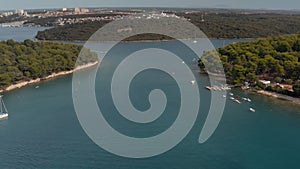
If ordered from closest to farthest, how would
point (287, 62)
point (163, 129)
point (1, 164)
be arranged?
point (1, 164) → point (163, 129) → point (287, 62)

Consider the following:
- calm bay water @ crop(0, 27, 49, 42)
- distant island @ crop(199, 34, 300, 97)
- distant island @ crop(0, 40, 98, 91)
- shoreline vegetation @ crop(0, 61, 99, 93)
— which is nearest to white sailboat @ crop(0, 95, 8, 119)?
shoreline vegetation @ crop(0, 61, 99, 93)

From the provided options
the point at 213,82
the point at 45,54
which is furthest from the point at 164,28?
the point at 213,82

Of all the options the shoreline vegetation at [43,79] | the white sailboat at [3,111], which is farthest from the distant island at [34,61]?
the white sailboat at [3,111]

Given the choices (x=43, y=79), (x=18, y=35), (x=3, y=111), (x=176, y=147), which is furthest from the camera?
(x=18, y=35)

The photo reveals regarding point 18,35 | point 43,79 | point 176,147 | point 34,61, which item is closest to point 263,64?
point 176,147

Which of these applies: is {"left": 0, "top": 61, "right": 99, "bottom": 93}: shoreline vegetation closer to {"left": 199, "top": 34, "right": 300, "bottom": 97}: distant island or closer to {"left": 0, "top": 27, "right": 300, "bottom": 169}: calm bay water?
{"left": 0, "top": 27, "right": 300, "bottom": 169}: calm bay water

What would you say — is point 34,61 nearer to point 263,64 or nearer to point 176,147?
point 263,64

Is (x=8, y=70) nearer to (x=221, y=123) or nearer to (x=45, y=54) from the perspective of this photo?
(x=45, y=54)
